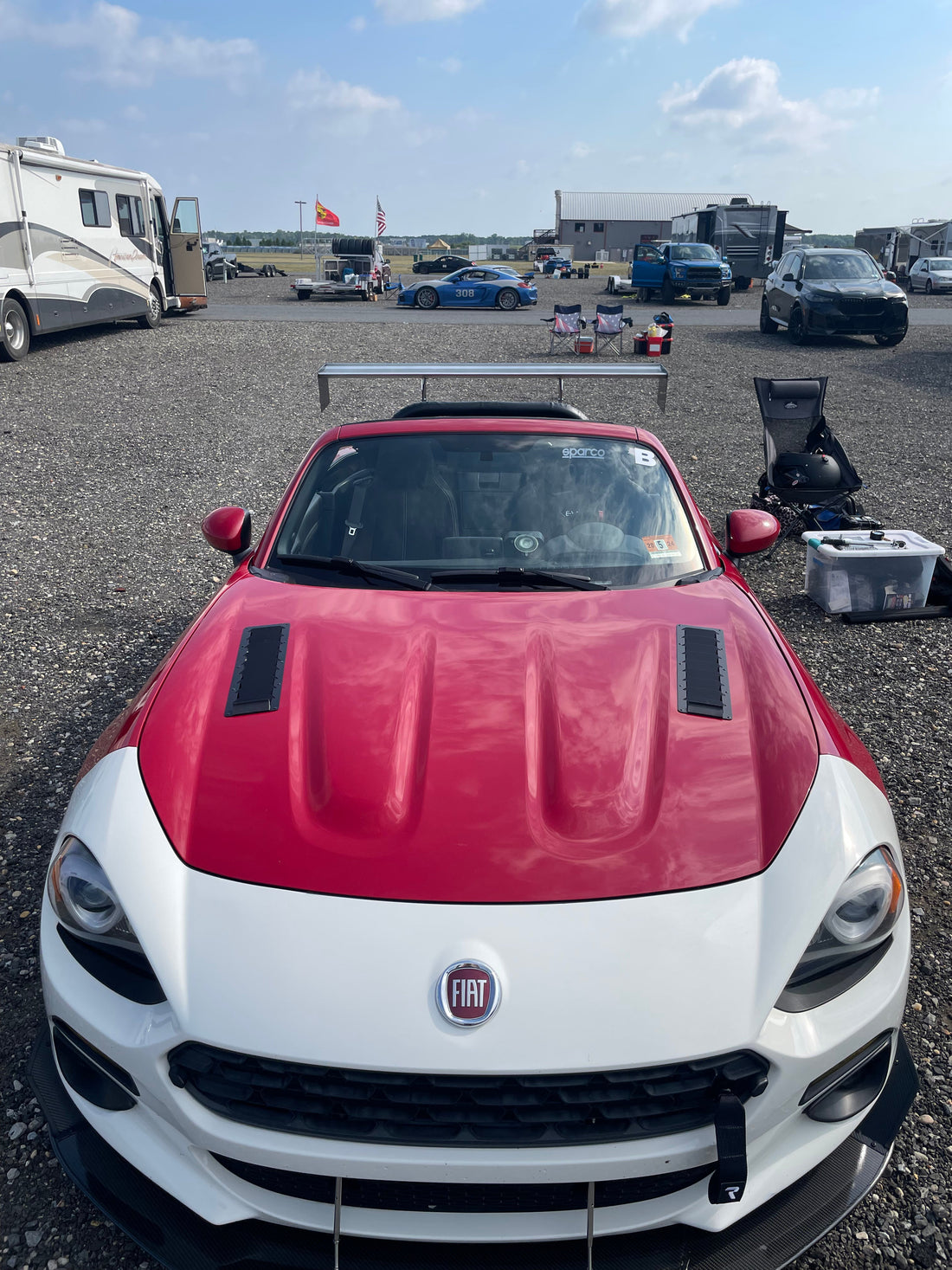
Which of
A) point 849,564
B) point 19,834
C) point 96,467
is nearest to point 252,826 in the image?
point 19,834

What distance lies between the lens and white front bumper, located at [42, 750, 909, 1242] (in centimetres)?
160

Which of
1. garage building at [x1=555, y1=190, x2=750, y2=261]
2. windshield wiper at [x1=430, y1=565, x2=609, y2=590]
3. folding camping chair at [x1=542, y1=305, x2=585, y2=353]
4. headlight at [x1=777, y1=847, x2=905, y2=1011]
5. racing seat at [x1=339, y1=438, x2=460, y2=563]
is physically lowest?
headlight at [x1=777, y1=847, x2=905, y2=1011]

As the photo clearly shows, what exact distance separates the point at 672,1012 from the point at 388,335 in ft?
65.1

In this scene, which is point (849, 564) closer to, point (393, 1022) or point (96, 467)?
point (393, 1022)

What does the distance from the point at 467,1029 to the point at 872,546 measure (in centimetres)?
501

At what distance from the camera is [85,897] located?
1.92m

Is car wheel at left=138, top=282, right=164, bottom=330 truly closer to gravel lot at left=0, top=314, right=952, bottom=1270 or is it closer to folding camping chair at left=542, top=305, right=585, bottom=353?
gravel lot at left=0, top=314, right=952, bottom=1270

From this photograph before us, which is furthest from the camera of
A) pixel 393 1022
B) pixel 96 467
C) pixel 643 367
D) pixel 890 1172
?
pixel 96 467

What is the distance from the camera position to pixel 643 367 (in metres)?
3.83

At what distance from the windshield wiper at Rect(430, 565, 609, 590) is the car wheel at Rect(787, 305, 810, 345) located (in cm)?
1773

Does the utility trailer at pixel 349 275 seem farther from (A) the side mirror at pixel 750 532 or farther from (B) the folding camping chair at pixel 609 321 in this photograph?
(A) the side mirror at pixel 750 532

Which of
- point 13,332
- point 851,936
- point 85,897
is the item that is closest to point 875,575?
point 851,936

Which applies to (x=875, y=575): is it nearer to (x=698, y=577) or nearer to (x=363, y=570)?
(x=698, y=577)

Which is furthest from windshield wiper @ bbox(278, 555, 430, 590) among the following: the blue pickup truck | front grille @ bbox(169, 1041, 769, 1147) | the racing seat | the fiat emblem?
the blue pickup truck
